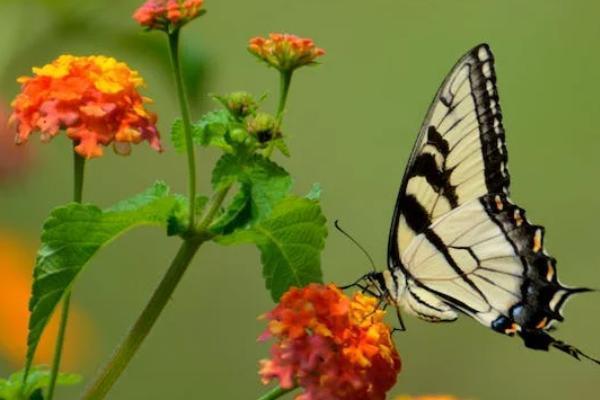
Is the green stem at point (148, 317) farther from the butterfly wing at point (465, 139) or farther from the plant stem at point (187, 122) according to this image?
the butterfly wing at point (465, 139)

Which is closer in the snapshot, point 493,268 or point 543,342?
point 543,342

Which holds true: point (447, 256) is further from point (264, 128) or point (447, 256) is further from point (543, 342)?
point (264, 128)

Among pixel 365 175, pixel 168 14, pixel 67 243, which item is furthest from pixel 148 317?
pixel 365 175

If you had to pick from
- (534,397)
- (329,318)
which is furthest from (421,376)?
(329,318)

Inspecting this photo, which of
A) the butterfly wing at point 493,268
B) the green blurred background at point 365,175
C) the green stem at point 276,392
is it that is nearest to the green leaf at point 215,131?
the green stem at point 276,392

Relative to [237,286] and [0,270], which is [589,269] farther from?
[0,270]

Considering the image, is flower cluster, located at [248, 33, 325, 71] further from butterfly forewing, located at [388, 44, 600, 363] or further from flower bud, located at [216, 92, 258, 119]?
butterfly forewing, located at [388, 44, 600, 363]

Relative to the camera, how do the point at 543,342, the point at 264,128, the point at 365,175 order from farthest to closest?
1. the point at 365,175
2. the point at 543,342
3. the point at 264,128
